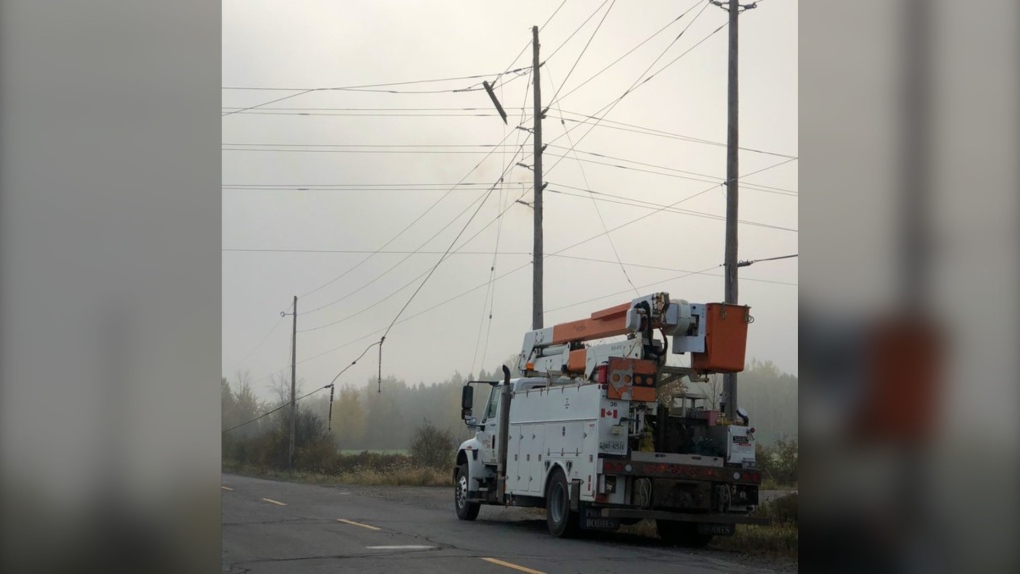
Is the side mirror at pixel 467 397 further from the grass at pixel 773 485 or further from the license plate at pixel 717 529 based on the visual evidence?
the grass at pixel 773 485

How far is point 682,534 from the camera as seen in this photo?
17.6 metres

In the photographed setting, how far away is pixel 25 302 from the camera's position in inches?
128

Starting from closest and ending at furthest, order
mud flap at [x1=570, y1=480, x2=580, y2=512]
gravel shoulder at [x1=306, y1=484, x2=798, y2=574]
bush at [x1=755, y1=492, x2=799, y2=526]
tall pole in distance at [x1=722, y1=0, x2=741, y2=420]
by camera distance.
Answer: gravel shoulder at [x1=306, y1=484, x2=798, y2=574]
mud flap at [x1=570, y1=480, x2=580, y2=512]
tall pole in distance at [x1=722, y1=0, x2=741, y2=420]
bush at [x1=755, y1=492, x2=799, y2=526]

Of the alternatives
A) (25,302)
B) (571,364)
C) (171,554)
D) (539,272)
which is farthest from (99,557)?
(539,272)

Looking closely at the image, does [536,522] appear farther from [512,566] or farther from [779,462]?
[779,462]

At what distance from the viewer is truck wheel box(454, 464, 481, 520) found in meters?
21.0

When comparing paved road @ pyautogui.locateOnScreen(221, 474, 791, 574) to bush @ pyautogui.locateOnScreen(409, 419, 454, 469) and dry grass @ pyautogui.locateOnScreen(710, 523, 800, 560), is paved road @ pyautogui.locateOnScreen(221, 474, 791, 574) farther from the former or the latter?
bush @ pyautogui.locateOnScreen(409, 419, 454, 469)

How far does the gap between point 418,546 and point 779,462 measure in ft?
76.0

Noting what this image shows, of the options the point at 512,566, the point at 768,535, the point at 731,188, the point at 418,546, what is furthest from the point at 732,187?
the point at 512,566

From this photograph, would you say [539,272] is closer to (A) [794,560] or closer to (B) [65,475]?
(A) [794,560]

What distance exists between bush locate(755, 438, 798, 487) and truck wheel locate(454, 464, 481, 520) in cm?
1469

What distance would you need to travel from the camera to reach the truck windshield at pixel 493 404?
20750mm

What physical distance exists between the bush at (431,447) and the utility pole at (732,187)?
30.6 metres

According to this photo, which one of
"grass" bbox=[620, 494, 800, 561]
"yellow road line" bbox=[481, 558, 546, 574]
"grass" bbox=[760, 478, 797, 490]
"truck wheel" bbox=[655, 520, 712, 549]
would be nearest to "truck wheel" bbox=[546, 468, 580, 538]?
"truck wheel" bbox=[655, 520, 712, 549]
